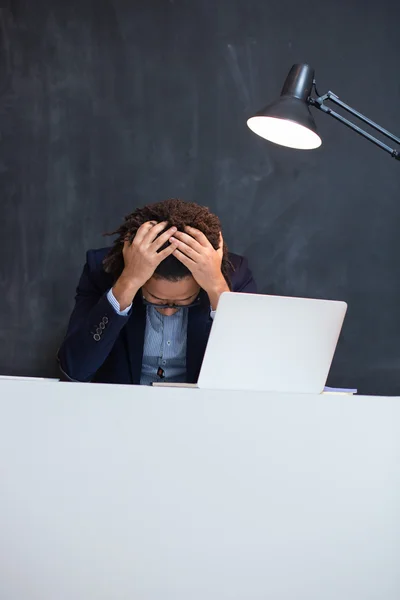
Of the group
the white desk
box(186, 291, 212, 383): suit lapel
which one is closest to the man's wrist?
box(186, 291, 212, 383): suit lapel

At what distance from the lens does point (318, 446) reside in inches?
50.1

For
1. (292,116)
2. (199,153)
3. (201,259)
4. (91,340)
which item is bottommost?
(91,340)

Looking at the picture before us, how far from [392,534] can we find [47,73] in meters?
2.05

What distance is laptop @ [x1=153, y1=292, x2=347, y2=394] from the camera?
135cm

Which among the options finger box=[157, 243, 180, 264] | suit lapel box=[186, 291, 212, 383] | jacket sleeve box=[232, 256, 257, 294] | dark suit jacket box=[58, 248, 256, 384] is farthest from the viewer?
jacket sleeve box=[232, 256, 257, 294]

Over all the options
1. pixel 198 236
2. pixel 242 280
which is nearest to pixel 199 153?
pixel 242 280

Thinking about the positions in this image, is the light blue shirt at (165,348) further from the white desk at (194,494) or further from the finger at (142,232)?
the white desk at (194,494)

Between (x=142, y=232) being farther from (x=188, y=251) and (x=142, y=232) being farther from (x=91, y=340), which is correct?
(x=91, y=340)

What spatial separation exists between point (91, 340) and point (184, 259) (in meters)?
0.34

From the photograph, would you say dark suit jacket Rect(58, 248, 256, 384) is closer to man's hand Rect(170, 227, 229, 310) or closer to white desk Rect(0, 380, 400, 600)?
man's hand Rect(170, 227, 229, 310)

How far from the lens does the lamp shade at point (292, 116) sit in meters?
1.86

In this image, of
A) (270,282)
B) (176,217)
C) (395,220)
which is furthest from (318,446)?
(395,220)

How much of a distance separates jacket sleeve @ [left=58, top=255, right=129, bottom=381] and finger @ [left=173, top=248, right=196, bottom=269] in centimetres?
22

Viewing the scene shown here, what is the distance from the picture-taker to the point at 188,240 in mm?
1901
